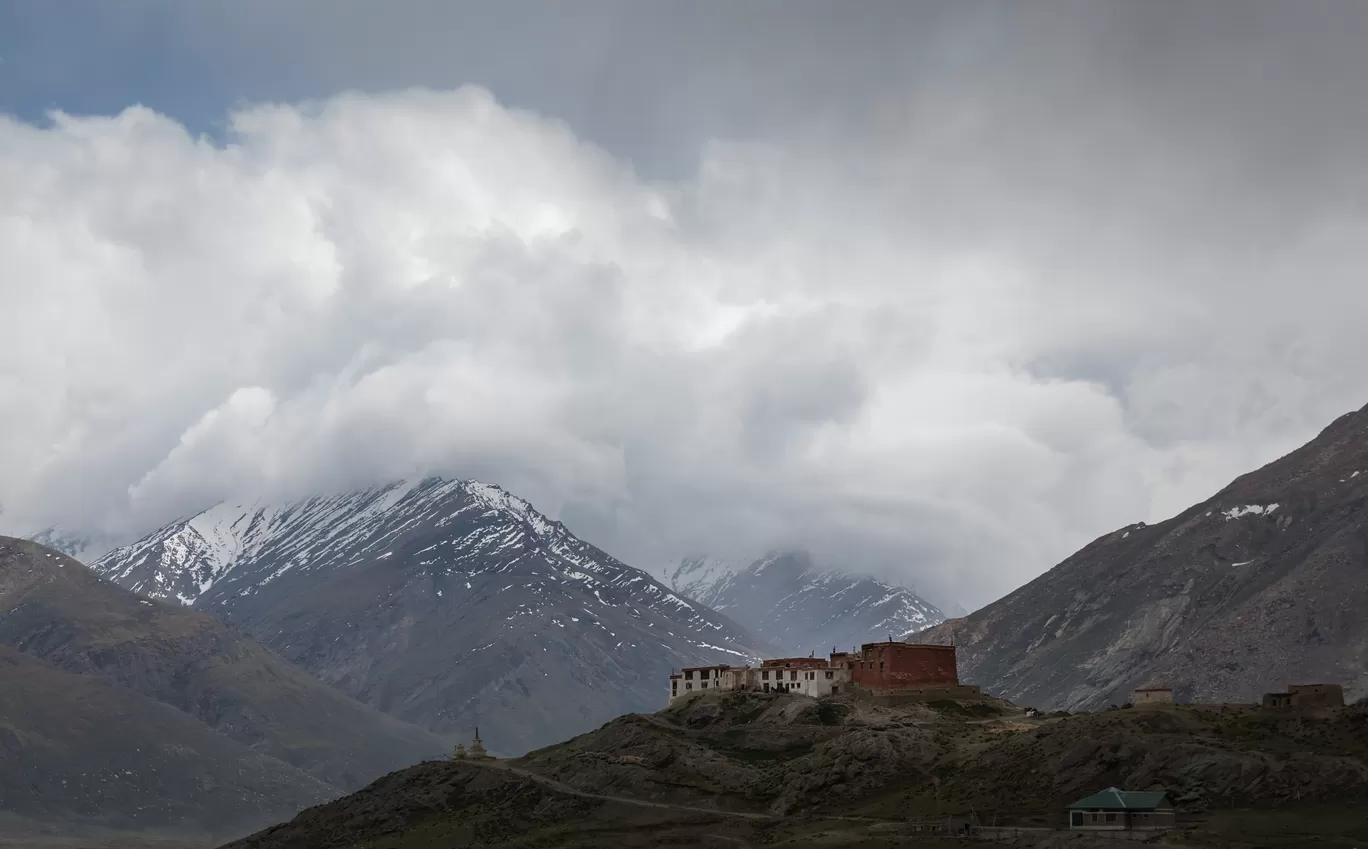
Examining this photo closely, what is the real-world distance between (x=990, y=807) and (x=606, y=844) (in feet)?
155

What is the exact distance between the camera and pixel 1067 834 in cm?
16712

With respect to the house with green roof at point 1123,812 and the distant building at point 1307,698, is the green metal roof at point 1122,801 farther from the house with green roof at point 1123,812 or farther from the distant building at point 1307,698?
the distant building at point 1307,698

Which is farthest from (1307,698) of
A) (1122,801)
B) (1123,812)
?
(1123,812)

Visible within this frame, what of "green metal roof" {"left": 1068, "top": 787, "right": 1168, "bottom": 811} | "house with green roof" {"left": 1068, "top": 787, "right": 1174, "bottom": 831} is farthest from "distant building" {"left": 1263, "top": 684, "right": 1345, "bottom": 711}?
Answer: "house with green roof" {"left": 1068, "top": 787, "right": 1174, "bottom": 831}

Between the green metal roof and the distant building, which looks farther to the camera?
the distant building

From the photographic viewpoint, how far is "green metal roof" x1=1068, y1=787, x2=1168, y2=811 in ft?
551

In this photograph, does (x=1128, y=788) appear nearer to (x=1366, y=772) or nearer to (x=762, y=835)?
(x=1366, y=772)

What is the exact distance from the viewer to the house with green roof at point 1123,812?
548 ft

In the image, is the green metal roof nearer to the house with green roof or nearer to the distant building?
the house with green roof

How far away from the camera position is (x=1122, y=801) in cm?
16838

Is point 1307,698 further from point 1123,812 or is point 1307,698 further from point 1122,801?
point 1123,812

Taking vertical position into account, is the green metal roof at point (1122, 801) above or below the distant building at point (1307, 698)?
below

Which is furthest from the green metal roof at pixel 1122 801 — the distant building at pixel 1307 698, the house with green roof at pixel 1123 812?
the distant building at pixel 1307 698

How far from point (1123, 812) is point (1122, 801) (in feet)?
3.87
